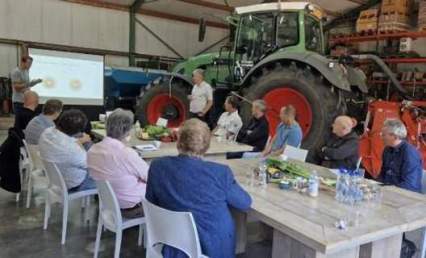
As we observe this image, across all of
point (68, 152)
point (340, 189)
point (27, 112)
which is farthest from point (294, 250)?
point (27, 112)

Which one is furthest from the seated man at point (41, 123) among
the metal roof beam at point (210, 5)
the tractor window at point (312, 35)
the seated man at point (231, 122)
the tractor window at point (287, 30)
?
the metal roof beam at point (210, 5)

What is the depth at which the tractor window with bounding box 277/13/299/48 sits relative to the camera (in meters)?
5.26

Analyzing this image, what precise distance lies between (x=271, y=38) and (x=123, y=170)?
3.71m

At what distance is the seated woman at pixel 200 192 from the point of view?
5.54ft

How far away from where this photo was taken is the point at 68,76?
662cm

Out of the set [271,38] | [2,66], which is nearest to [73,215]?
[271,38]

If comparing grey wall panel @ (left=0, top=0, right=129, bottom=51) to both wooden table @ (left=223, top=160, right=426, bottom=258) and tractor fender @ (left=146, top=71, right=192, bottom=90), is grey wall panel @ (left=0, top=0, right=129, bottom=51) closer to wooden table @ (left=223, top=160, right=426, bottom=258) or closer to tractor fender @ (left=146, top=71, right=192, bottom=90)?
tractor fender @ (left=146, top=71, right=192, bottom=90)

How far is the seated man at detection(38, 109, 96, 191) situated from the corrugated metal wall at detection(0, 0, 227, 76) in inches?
249

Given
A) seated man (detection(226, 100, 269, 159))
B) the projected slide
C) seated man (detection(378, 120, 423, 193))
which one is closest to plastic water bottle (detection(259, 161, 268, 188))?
seated man (detection(378, 120, 423, 193))

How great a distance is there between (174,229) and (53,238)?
1596mm

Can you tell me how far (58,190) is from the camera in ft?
9.50

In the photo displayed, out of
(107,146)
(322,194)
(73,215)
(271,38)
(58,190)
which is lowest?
(73,215)

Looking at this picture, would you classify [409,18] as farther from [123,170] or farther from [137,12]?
[123,170]

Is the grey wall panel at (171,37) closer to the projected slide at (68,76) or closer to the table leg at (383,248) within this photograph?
the projected slide at (68,76)
